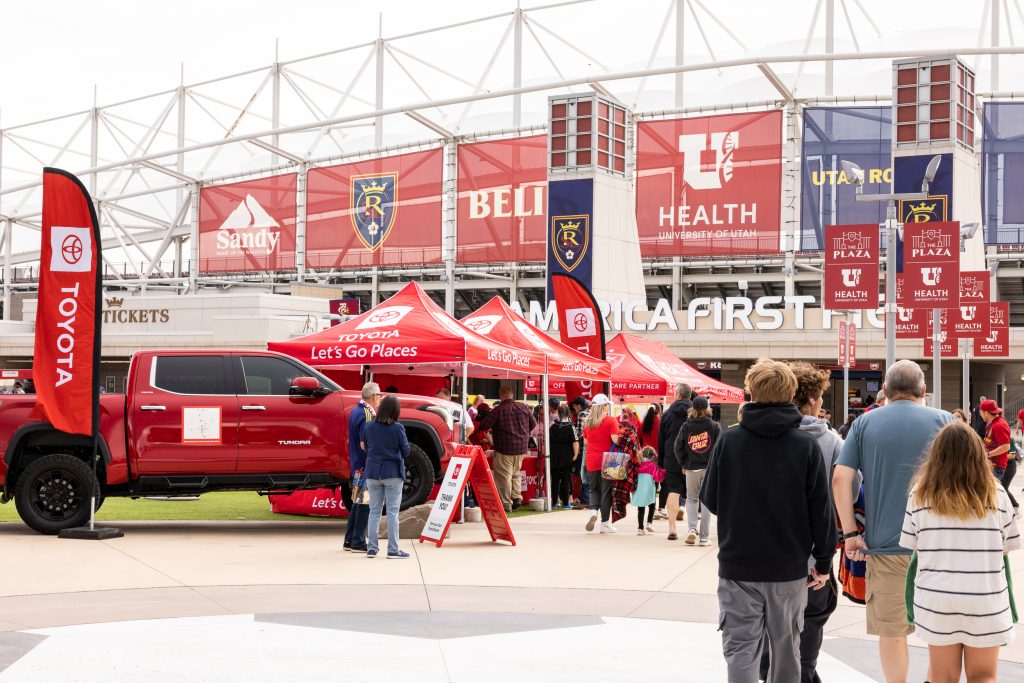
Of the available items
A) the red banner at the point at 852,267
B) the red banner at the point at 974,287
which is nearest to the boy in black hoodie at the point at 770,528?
the red banner at the point at 852,267

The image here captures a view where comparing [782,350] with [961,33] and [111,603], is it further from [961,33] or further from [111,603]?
[111,603]

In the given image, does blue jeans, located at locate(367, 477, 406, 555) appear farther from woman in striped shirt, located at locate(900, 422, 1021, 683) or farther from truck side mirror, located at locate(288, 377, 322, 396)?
woman in striped shirt, located at locate(900, 422, 1021, 683)

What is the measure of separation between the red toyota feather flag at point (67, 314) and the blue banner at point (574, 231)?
26082mm

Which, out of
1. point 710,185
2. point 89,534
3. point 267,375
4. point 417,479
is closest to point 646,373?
point 417,479

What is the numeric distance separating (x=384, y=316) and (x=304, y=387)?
3.27 m

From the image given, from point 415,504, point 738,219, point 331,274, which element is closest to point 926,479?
point 415,504

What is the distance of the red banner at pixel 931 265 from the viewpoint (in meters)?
20.9

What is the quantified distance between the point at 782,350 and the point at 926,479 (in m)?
47.2

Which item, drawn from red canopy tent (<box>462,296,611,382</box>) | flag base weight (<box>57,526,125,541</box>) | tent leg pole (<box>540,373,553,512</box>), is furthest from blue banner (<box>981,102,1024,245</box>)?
flag base weight (<box>57,526,125,541</box>)

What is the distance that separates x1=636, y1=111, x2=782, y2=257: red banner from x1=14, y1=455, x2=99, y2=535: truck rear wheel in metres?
43.8

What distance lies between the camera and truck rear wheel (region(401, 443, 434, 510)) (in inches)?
581

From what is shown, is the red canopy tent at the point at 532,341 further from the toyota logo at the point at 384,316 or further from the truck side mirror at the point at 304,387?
the truck side mirror at the point at 304,387

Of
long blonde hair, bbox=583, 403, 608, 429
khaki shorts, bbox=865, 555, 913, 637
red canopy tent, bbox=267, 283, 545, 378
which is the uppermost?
red canopy tent, bbox=267, 283, 545, 378

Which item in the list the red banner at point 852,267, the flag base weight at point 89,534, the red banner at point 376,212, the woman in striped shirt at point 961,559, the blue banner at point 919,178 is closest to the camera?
the woman in striped shirt at point 961,559
